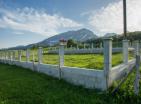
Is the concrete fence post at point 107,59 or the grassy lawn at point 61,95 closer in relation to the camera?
the grassy lawn at point 61,95

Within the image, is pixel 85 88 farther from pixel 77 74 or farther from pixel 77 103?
pixel 77 103

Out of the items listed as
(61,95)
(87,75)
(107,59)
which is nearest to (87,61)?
(87,75)

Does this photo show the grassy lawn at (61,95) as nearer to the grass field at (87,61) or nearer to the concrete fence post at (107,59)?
the concrete fence post at (107,59)

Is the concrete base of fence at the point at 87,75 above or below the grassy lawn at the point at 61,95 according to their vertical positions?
above

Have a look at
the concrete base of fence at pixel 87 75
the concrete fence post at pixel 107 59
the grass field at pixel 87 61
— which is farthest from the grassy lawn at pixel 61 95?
the grass field at pixel 87 61

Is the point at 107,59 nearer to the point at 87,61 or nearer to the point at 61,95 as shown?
the point at 61,95

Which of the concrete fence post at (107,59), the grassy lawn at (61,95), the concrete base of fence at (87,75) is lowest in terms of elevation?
the grassy lawn at (61,95)

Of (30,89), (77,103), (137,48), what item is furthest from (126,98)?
(137,48)

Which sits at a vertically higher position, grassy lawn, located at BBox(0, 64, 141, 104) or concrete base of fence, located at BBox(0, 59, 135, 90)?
concrete base of fence, located at BBox(0, 59, 135, 90)

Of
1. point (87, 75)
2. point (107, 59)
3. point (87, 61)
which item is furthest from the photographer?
point (87, 61)

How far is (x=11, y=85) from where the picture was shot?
7.22m

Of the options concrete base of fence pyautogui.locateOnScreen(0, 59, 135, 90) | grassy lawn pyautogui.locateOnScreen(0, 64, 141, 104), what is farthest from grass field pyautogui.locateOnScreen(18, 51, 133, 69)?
grassy lawn pyautogui.locateOnScreen(0, 64, 141, 104)

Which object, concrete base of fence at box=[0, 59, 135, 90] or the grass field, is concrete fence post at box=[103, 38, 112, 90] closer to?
concrete base of fence at box=[0, 59, 135, 90]

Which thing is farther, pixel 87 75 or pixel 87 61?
pixel 87 61
